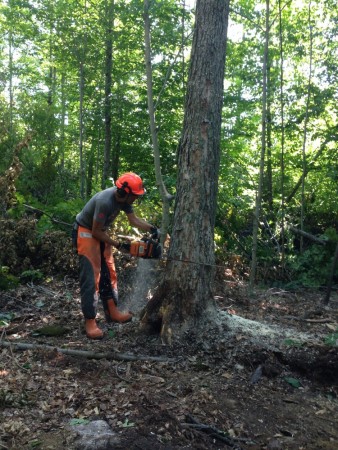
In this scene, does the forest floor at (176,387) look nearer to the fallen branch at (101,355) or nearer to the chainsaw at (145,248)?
the fallen branch at (101,355)

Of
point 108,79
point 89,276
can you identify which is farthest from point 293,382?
point 108,79

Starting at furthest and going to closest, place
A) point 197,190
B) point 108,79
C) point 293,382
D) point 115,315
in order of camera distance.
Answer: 1. point 108,79
2. point 115,315
3. point 197,190
4. point 293,382

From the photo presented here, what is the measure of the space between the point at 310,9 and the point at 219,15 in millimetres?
5915

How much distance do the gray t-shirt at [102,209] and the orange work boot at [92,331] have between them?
1.14 metres

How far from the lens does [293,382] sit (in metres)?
4.12

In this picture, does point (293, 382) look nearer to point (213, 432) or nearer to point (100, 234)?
point (213, 432)

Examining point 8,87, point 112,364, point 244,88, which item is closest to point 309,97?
point 244,88

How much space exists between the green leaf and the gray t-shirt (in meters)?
2.64

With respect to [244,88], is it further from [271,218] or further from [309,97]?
[271,218]

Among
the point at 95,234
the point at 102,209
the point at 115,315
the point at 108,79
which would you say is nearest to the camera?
the point at 102,209

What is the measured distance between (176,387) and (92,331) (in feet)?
5.13

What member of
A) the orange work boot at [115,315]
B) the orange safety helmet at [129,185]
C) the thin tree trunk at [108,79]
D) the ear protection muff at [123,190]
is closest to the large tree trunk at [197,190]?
the orange safety helmet at [129,185]

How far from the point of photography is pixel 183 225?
15.2 feet

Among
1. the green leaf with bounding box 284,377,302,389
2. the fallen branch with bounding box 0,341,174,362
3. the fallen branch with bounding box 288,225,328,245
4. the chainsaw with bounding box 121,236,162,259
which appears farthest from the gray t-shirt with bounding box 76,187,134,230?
the fallen branch with bounding box 288,225,328,245
